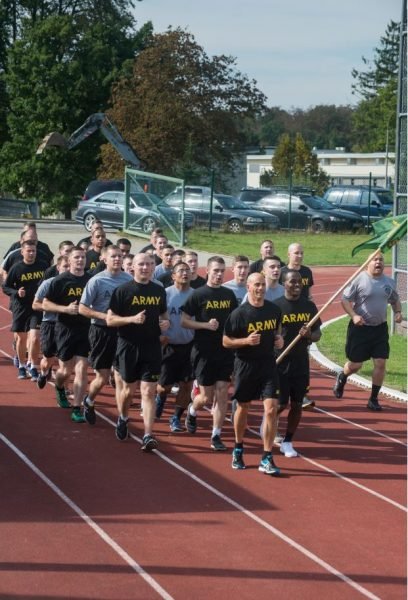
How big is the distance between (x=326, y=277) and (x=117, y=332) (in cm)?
1753

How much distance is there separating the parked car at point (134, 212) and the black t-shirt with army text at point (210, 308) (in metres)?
23.7

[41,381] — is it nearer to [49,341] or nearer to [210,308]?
[49,341]

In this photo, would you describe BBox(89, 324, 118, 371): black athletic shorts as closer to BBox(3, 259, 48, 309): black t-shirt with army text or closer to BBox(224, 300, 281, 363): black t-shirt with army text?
BBox(224, 300, 281, 363): black t-shirt with army text

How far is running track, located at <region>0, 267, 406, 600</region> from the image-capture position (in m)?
7.79

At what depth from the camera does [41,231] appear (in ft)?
129

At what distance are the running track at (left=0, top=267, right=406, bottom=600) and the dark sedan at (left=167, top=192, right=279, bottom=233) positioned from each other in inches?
1015

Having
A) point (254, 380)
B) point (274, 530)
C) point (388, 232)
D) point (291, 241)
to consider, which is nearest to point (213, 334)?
point (254, 380)

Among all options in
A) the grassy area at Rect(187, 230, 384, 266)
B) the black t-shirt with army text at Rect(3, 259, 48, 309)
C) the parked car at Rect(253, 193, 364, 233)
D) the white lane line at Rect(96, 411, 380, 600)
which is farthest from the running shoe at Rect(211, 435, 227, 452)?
the parked car at Rect(253, 193, 364, 233)

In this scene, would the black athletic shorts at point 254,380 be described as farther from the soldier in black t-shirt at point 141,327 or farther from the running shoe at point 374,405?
the running shoe at point 374,405

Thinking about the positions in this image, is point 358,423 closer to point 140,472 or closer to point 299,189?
point 140,472

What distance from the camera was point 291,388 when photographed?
11.5 metres

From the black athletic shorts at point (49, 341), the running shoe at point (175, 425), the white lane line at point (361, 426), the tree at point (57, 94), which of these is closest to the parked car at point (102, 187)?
the tree at point (57, 94)

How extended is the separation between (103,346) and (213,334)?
1473 mm

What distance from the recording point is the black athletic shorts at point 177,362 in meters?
12.7
